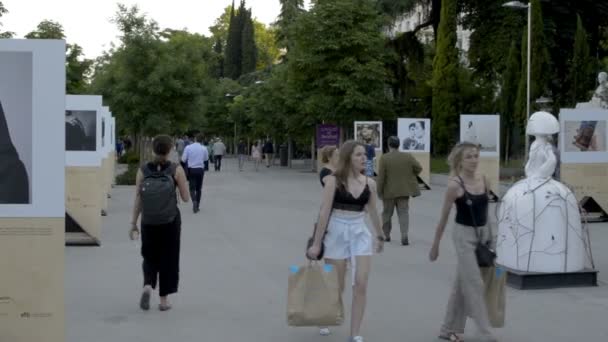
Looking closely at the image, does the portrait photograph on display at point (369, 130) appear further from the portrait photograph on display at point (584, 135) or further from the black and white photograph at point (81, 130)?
the black and white photograph at point (81, 130)

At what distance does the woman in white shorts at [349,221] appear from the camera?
7.02 metres

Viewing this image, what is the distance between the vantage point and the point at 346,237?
279 inches

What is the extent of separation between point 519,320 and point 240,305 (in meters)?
2.72

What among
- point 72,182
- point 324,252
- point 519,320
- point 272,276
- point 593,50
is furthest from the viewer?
point 593,50

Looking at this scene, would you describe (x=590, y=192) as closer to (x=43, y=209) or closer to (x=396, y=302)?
A: (x=396, y=302)

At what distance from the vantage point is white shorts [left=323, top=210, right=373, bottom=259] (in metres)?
7.07

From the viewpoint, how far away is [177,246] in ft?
28.4

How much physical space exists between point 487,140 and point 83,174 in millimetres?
12041

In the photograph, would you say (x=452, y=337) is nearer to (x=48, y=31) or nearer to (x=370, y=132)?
(x=370, y=132)

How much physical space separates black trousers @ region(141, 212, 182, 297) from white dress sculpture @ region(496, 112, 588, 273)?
3913mm

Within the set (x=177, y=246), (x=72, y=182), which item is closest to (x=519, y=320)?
(x=177, y=246)

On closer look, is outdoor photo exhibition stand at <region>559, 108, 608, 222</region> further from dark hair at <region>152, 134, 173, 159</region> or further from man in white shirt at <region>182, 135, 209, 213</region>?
dark hair at <region>152, 134, 173, 159</region>

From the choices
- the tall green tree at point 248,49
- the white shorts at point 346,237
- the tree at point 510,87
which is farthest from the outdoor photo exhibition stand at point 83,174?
the tall green tree at point 248,49

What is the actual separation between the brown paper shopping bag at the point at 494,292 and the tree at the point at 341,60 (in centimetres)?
2965
